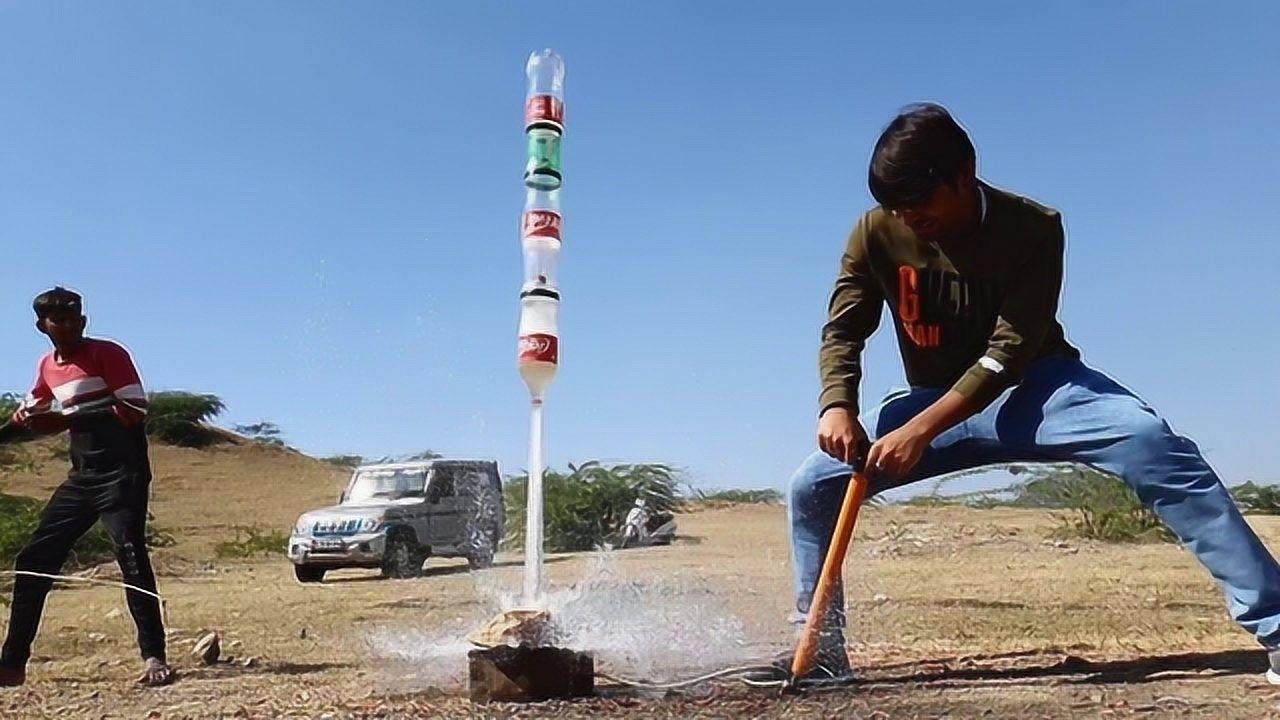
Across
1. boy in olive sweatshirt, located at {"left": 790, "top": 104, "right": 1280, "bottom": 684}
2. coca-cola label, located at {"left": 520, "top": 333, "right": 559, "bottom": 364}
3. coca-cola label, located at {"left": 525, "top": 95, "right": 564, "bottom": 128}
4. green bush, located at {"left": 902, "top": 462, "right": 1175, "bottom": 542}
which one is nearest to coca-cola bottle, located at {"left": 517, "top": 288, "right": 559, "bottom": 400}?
coca-cola label, located at {"left": 520, "top": 333, "right": 559, "bottom": 364}

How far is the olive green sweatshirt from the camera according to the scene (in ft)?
10.8

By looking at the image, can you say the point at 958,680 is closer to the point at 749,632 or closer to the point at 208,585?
the point at 749,632

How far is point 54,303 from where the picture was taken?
16.6 ft

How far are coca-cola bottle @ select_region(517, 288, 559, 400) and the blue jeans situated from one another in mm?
888

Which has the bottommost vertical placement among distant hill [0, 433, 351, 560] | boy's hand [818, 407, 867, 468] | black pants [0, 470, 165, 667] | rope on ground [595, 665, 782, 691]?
rope on ground [595, 665, 782, 691]

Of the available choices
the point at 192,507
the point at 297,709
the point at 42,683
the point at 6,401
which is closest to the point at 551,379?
the point at 297,709

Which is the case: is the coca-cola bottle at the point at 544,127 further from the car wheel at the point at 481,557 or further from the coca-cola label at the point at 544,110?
the car wheel at the point at 481,557

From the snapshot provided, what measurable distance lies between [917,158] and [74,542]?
3828 mm

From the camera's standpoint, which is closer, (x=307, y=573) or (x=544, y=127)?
(x=544, y=127)

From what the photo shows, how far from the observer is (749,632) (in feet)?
17.2

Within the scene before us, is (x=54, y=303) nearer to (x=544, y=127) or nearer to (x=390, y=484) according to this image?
(x=544, y=127)

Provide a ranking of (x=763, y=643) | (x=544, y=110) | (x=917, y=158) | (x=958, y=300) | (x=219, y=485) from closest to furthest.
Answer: (x=917, y=158) → (x=958, y=300) → (x=544, y=110) → (x=763, y=643) → (x=219, y=485)

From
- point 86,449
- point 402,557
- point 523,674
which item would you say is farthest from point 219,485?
point 523,674

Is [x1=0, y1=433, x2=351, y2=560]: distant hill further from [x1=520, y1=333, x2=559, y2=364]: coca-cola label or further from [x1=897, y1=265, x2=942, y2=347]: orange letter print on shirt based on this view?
[x1=897, y1=265, x2=942, y2=347]: orange letter print on shirt
